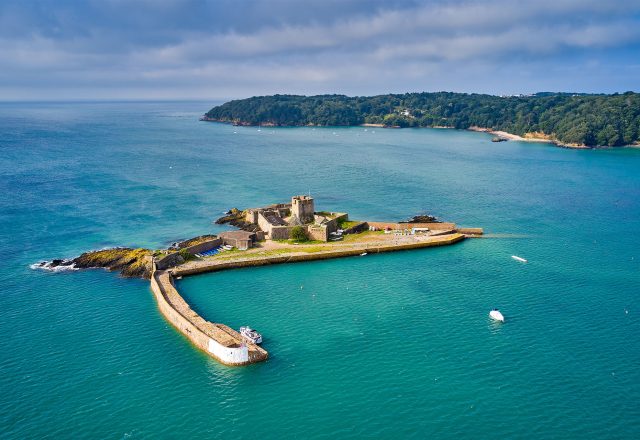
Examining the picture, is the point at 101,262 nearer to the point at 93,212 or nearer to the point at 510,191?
the point at 93,212

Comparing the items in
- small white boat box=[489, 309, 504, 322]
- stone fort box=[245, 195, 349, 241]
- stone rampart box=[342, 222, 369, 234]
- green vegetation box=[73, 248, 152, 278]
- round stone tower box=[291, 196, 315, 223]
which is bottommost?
green vegetation box=[73, 248, 152, 278]

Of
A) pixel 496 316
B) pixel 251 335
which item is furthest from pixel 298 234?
pixel 496 316

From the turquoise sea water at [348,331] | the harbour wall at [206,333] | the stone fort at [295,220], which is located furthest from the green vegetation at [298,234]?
the harbour wall at [206,333]

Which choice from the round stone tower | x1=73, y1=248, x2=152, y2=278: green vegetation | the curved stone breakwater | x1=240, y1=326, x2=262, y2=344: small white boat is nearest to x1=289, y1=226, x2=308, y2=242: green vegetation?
the curved stone breakwater

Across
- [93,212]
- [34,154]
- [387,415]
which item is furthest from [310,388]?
[34,154]

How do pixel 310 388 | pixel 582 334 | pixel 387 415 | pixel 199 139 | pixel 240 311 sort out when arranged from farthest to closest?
pixel 199 139 → pixel 240 311 → pixel 582 334 → pixel 310 388 → pixel 387 415

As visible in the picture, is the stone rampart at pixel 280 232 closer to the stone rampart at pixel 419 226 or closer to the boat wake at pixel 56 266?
the stone rampart at pixel 419 226

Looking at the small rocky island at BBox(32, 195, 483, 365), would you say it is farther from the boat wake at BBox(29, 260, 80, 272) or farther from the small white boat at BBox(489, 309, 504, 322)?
the small white boat at BBox(489, 309, 504, 322)
